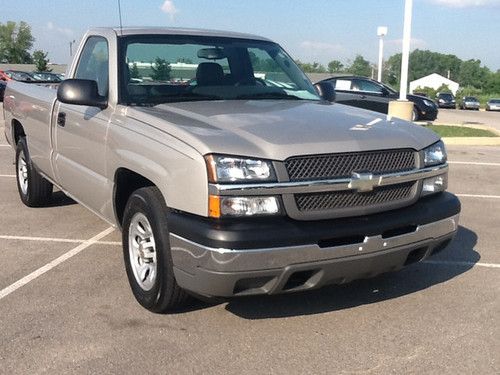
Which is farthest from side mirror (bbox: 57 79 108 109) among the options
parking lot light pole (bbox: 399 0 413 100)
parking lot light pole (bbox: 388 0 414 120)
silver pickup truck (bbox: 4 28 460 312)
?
parking lot light pole (bbox: 399 0 413 100)

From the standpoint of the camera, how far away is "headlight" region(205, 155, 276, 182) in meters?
3.33

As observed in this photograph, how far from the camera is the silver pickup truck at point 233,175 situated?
3340mm

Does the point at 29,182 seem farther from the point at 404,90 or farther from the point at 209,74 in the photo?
the point at 404,90

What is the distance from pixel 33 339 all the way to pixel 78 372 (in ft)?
1.77

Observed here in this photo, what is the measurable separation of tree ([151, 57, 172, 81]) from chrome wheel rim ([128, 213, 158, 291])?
129cm

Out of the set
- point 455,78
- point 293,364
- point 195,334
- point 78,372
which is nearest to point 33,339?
point 78,372

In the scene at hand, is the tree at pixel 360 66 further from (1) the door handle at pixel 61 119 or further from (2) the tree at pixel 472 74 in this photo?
(1) the door handle at pixel 61 119

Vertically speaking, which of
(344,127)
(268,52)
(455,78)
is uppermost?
(268,52)

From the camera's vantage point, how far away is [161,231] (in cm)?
360

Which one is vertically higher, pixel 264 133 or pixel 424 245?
pixel 264 133

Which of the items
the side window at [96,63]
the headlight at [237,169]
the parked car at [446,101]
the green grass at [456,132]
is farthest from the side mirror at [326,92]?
the parked car at [446,101]

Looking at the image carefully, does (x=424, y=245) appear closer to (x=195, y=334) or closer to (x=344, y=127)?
(x=344, y=127)

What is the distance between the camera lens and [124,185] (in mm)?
4332

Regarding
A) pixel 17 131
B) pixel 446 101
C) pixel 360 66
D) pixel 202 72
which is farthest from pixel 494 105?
pixel 360 66
